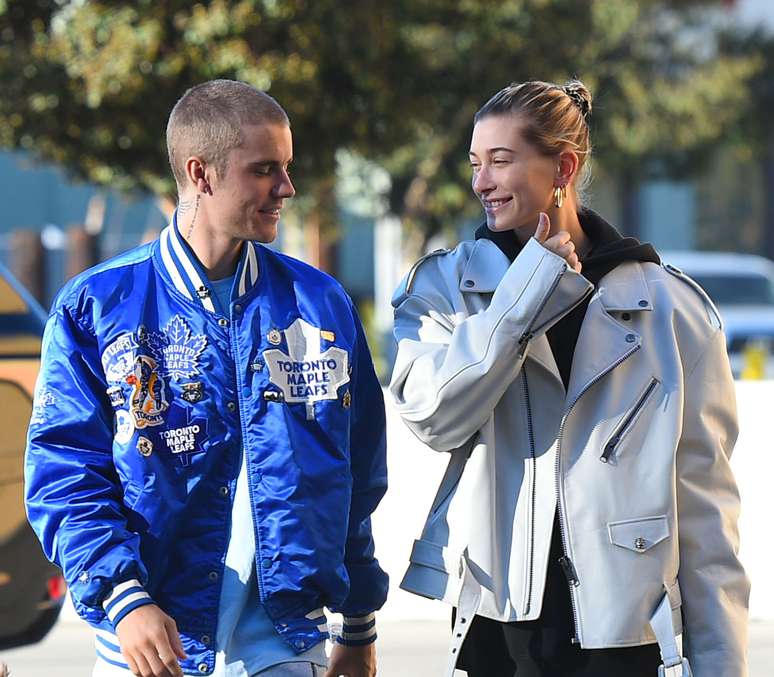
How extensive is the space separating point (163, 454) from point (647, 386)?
89 cm

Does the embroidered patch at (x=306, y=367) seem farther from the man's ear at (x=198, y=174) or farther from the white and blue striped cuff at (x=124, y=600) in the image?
the white and blue striped cuff at (x=124, y=600)

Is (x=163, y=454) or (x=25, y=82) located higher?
(x=25, y=82)

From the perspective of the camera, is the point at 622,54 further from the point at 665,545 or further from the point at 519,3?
the point at 665,545

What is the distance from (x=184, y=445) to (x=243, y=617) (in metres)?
0.33

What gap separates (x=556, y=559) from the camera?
2.72m

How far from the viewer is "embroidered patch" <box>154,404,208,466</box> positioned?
2.62m

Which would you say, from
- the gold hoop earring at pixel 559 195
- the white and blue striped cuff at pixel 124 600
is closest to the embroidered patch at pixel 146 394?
the white and blue striped cuff at pixel 124 600

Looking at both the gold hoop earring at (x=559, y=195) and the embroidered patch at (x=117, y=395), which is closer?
the embroidered patch at (x=117, y=395)

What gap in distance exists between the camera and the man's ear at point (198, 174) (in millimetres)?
2721

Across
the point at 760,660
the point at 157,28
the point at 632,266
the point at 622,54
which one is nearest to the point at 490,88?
the point at 157,28

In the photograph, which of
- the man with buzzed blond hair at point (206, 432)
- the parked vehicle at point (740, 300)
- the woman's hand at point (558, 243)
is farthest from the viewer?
the parked vehicle at point (740, 300)

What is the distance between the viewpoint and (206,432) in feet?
8.65

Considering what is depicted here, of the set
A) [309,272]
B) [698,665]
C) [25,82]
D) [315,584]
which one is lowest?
[698,665]

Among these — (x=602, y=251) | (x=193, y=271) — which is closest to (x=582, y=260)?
(x=602, y=251)
